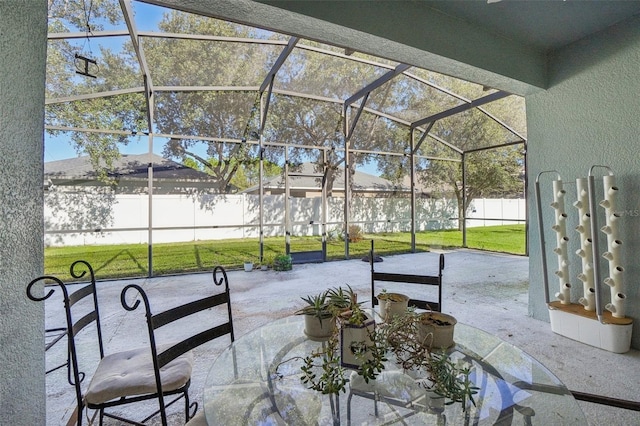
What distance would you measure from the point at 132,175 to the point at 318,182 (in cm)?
351

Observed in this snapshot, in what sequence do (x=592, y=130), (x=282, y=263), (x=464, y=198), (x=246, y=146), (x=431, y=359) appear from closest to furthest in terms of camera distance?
1. (x=431, y=359)
2. (x=592, y=130)
3. (x=282, y=263)
4. (x=246, y=146)
5. (x=464, y=198)

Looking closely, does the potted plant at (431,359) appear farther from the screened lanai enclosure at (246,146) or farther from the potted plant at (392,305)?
the screened lanai enclosure at (246,146)

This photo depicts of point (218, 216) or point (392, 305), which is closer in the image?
point (392, 305)

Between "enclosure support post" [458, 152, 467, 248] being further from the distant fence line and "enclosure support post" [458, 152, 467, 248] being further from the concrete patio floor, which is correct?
the concrete patio floor

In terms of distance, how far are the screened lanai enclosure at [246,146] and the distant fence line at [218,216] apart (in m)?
0.02

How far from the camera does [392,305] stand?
1503 millimetres

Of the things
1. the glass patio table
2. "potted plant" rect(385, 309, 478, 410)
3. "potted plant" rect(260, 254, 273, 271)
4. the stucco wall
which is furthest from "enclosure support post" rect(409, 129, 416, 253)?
"potted plant" rect(385, 309, 478, 410)

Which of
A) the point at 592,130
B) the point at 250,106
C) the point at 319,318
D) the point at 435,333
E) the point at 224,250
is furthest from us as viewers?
the point at 224,250

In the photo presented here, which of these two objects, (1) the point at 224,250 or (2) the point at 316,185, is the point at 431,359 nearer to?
(1) the point at 224,250

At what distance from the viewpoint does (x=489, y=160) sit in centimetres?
755

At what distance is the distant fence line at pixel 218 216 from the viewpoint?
4.90 metres

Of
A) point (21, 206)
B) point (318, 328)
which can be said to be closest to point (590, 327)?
point (318, 328)

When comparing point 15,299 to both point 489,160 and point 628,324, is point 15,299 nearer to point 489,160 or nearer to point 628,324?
point 628,324

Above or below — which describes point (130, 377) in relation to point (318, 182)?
below
